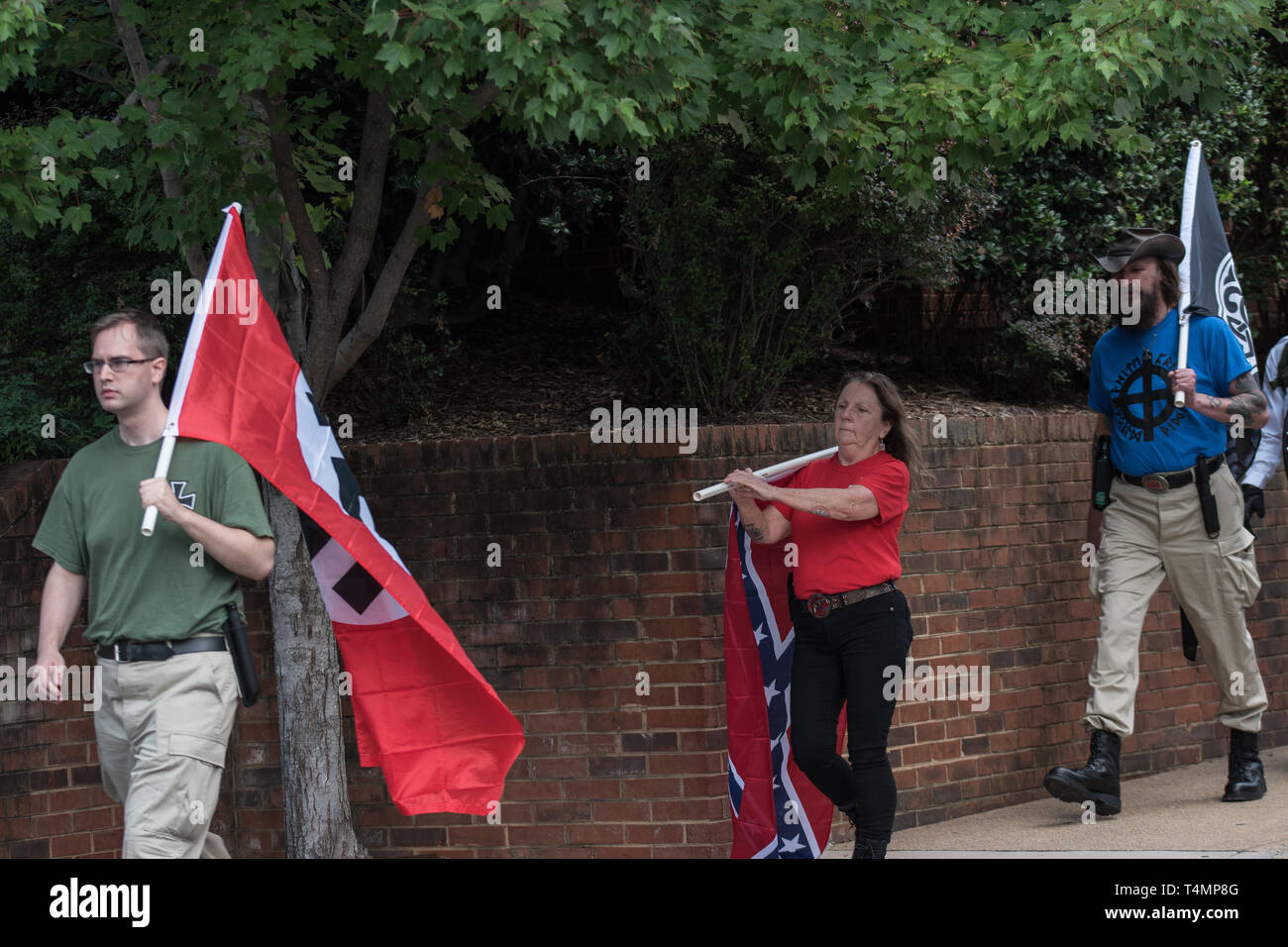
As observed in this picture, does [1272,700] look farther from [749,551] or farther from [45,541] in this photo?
[45,541]

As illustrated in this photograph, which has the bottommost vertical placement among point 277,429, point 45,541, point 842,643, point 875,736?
point 875,736

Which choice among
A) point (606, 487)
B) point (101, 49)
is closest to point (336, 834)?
point (606, 487)

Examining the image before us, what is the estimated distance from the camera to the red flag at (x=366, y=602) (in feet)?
17.6

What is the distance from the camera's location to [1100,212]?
9.74 m

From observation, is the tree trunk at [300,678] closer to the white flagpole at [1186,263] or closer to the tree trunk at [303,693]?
the tree trunk at [303,693]

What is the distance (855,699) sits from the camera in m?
5.87

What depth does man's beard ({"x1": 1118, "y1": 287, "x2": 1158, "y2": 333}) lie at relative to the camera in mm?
7000

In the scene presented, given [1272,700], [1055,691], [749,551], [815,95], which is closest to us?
[815,95]

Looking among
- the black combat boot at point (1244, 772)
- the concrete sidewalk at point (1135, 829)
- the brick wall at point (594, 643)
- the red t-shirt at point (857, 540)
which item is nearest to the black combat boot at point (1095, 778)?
the concrete sidewalk at point (1135, 829)

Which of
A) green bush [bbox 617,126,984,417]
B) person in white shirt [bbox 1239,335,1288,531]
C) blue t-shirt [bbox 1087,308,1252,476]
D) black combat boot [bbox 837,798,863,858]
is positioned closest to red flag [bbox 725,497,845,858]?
black combat boot [bbox 837,798,863,858]

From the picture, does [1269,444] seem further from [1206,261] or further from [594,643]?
[594,643]

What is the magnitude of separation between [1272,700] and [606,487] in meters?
4.57

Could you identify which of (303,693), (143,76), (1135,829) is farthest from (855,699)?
(143,76)

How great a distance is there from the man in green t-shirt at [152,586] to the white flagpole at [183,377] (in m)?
0.06
